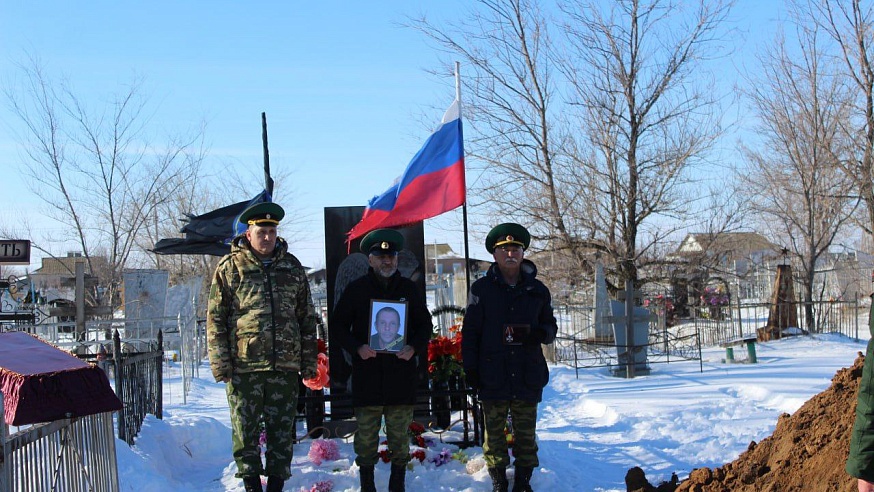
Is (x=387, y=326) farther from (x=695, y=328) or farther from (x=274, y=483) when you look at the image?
(x=695, y=328)

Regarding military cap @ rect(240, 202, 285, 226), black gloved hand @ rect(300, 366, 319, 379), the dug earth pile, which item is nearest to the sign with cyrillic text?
military cap @ rect(240, 202, 285, 226)

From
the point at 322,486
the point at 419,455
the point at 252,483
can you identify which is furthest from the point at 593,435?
the point at 252,483

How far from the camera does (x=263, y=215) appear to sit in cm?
545

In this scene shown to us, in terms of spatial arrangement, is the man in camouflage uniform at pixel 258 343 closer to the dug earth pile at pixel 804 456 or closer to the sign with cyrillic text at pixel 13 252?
the sign with cyrillic text at pixel 13 252

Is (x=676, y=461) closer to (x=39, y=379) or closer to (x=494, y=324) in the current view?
(x=494, y=324)

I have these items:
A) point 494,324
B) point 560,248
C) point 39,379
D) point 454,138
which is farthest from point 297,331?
point 560,248

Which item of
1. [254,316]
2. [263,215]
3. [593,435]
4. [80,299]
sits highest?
[263,215]

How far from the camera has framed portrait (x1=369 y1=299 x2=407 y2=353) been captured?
5.77m

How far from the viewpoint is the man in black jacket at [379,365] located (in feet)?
18.9

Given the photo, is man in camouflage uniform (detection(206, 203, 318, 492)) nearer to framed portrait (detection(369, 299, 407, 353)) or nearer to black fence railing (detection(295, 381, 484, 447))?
framed portrait (detection(369, 299, 407, 353))

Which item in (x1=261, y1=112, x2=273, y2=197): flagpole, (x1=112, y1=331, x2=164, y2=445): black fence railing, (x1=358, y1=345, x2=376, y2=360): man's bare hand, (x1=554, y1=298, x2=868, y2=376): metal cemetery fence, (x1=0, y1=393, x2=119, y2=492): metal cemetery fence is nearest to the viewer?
(x1=0, y1=393, x2=119, y2=492): metal cemetery fence

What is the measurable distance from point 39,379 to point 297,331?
1825 millimetres

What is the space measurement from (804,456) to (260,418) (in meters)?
3.42

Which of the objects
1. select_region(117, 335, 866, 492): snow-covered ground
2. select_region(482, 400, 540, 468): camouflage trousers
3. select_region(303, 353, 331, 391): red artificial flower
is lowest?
select_region(117, 335, 866, 492): snow-covered ground
